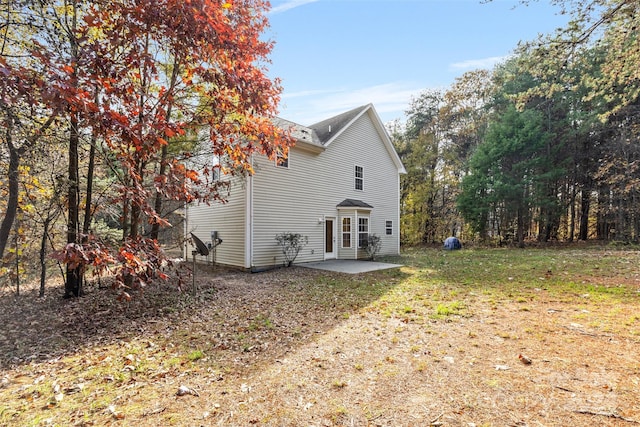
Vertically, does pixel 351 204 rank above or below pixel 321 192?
below

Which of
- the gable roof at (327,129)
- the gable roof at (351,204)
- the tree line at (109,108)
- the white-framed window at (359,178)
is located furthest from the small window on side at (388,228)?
the tree line at (109,108)

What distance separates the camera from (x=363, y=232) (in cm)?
1384

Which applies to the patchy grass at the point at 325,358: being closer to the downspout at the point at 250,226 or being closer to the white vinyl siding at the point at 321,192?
the downspout at the point at 250,226

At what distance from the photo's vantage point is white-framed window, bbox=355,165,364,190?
46.9 feet

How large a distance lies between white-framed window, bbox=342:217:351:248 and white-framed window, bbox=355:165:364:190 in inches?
76.1

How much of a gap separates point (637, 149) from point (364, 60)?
15754 mm

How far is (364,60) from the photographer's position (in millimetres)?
9875

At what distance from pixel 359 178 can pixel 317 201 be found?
316 cm

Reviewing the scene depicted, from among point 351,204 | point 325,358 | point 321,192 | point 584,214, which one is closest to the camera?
point 325,358

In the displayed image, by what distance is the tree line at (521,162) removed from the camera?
51.9 ft

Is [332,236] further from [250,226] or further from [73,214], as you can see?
[73,214]

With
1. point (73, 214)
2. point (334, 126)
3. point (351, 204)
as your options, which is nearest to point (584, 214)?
point (351, 204)

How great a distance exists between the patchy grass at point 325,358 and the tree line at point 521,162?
12.3m

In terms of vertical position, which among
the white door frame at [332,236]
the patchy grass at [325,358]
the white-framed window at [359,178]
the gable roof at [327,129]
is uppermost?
the gable roof at [327,129]
